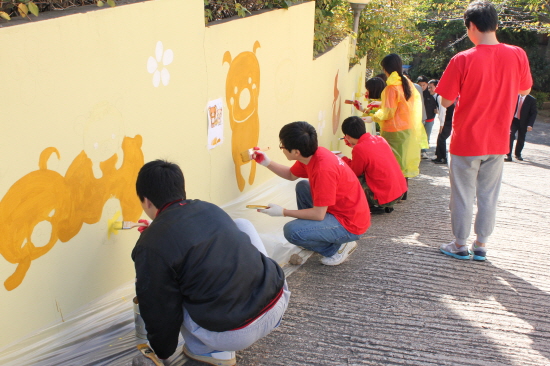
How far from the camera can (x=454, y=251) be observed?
3.82m

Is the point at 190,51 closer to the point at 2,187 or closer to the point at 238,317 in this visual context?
the point at 2,187

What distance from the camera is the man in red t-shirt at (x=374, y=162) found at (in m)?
4.38

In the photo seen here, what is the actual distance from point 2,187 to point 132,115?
783 mm

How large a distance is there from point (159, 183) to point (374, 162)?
8.64ft

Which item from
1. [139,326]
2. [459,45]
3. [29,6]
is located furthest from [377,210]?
[459,45]

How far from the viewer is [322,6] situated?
6.14m

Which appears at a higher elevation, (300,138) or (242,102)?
(242,102)

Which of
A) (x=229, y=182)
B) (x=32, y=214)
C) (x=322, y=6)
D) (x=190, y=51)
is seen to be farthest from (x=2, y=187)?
(x=322, y=6)

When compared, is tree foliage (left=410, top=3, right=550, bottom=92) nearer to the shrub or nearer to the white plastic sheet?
the shrub

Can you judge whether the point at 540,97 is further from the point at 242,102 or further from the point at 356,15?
the point at 242,102

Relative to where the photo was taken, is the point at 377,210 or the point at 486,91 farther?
the point at 377,210

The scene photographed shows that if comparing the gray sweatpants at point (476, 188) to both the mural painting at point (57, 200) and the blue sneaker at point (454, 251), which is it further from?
the mural painting at point (57, 200)

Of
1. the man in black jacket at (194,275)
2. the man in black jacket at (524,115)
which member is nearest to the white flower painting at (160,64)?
the man in black jacket at (194,275)

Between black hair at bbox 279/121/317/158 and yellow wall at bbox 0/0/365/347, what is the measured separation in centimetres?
45
